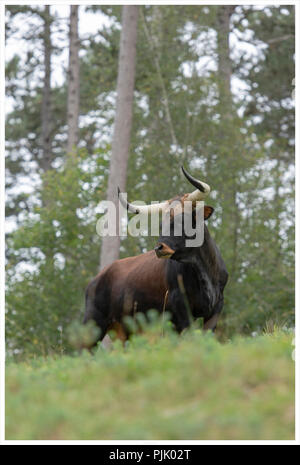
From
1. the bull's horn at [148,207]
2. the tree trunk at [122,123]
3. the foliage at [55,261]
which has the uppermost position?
the tree trunk at [122,123]

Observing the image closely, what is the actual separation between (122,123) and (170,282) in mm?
9705

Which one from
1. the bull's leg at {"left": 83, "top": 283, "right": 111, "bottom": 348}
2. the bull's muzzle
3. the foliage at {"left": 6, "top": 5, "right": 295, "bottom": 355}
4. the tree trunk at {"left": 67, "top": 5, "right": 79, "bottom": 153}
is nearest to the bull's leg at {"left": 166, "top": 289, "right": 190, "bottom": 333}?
the bull's muzzle

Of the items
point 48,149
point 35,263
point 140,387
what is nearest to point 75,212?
point 35,263

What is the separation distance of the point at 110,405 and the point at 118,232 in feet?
39.6

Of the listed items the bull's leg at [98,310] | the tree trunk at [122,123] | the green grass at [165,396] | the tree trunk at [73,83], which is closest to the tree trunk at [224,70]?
the tree trunk at [122,123]

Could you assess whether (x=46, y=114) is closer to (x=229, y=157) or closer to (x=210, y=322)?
(x=229, y=157)

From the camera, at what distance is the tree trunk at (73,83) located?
83.5ft

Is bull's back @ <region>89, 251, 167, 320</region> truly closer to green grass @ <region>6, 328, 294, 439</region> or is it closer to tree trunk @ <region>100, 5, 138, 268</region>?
green grass @ <region>6, 328, 294, 439</region>

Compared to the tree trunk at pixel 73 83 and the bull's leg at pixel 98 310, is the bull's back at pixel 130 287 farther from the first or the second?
the tree trunk at pixel 73 83

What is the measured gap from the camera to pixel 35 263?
20344mm

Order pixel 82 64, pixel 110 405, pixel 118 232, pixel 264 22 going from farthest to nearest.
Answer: pixel 82 64
pixel 264 22
pixel 118 232
pixel 110 405

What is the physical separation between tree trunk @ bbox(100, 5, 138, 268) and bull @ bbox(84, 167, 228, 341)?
6.91 meters

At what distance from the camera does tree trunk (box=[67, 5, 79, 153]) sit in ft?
83.5
